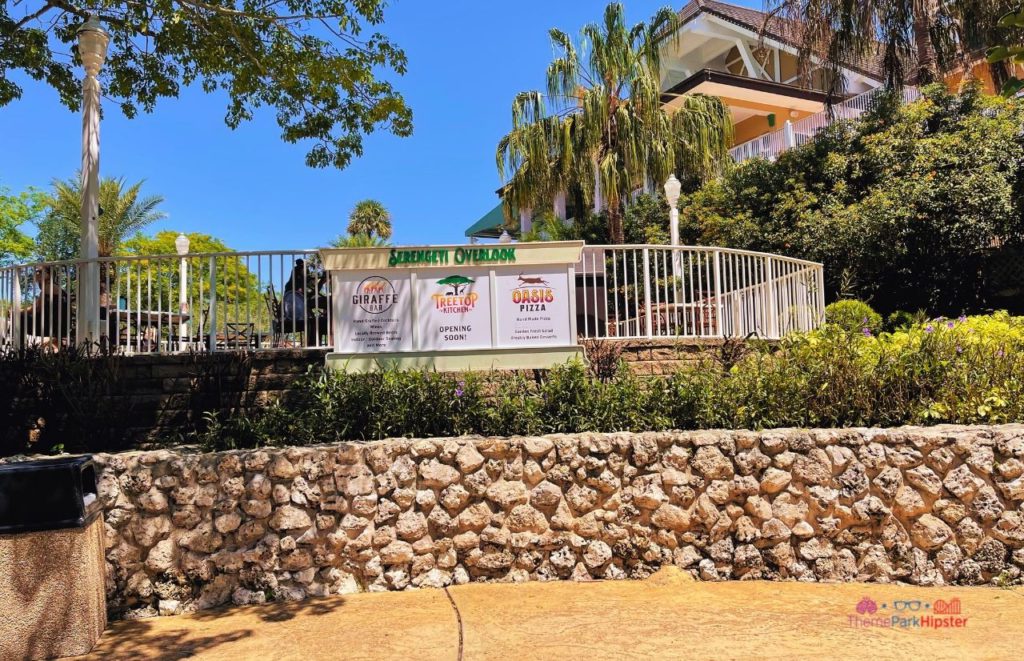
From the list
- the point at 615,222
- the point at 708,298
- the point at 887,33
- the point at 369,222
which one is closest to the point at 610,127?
the point at 615,222

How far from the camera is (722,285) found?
8672mm

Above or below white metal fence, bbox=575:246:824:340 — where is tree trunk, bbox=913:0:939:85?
above

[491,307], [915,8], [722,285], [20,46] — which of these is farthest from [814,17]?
[20,46]

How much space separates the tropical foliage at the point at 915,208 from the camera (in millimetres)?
12109

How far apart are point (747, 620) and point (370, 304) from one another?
4.08m

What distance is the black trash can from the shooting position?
400 centimetres

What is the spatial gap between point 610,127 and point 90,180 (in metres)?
12.0

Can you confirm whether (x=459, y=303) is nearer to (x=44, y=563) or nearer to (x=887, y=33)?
(x=44, y=563)

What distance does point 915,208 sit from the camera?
12.4 meters

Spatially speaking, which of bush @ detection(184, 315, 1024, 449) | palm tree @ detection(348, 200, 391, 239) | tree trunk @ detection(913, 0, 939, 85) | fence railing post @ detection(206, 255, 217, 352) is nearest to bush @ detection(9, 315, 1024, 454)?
bush @ detection(184, 315, 1024, 449)

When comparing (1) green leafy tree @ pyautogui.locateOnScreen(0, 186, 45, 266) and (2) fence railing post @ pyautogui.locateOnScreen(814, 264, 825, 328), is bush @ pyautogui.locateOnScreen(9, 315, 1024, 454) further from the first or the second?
(1) green leafy tree @ pyautogui.locateOnScreen(0, 186, 45, 266)

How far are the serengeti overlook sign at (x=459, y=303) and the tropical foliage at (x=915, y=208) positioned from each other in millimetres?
6794

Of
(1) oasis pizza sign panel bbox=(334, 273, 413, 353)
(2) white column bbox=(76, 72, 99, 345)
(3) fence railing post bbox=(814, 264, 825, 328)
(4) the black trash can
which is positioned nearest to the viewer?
(4) the black trash can

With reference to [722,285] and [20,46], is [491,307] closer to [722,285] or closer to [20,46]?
[722,285]
